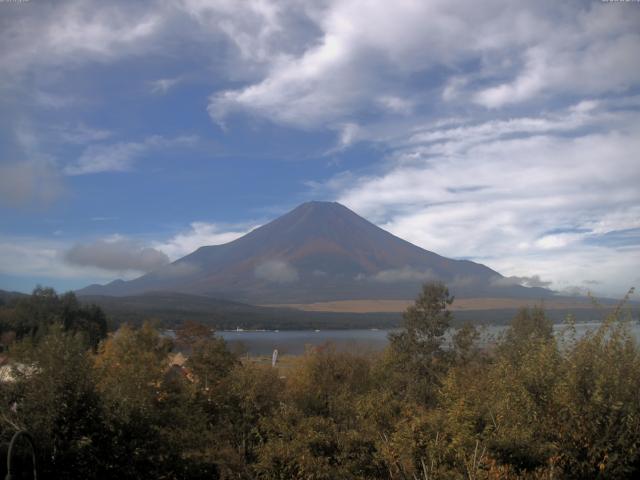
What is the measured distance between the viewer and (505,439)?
8617 mm

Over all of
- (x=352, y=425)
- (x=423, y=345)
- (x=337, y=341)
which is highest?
(x=423, y=345)

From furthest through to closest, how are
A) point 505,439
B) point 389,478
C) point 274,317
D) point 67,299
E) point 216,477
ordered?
point 274,317, point 67,299, point 216,477, point 389,478, point 505,439

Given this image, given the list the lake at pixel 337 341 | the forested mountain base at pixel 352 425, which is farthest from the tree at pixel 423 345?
the forested mountain base at pixel 352 425

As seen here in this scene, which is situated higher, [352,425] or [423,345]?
[423,345]

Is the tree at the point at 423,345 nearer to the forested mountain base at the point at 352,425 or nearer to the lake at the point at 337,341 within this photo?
the lake at the point at 337,341

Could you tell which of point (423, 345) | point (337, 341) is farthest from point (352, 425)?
point (337, 341)

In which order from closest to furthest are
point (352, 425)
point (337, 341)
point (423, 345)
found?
point (352, 425) → point (423, 345) → point (337, 341)

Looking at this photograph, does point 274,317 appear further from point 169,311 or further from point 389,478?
point 389,478

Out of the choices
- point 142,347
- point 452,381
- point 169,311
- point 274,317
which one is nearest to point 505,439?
point 452,381

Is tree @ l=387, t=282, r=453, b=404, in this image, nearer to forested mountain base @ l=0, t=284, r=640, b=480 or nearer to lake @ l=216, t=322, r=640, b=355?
lake @ l=216, t=322, r=640, b=355

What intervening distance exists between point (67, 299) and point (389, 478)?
50.1 m

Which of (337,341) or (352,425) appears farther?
(337,341)

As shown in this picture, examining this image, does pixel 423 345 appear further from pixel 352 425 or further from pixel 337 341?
pixel 337 341

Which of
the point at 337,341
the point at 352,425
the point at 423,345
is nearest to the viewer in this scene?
the point at 352,425
